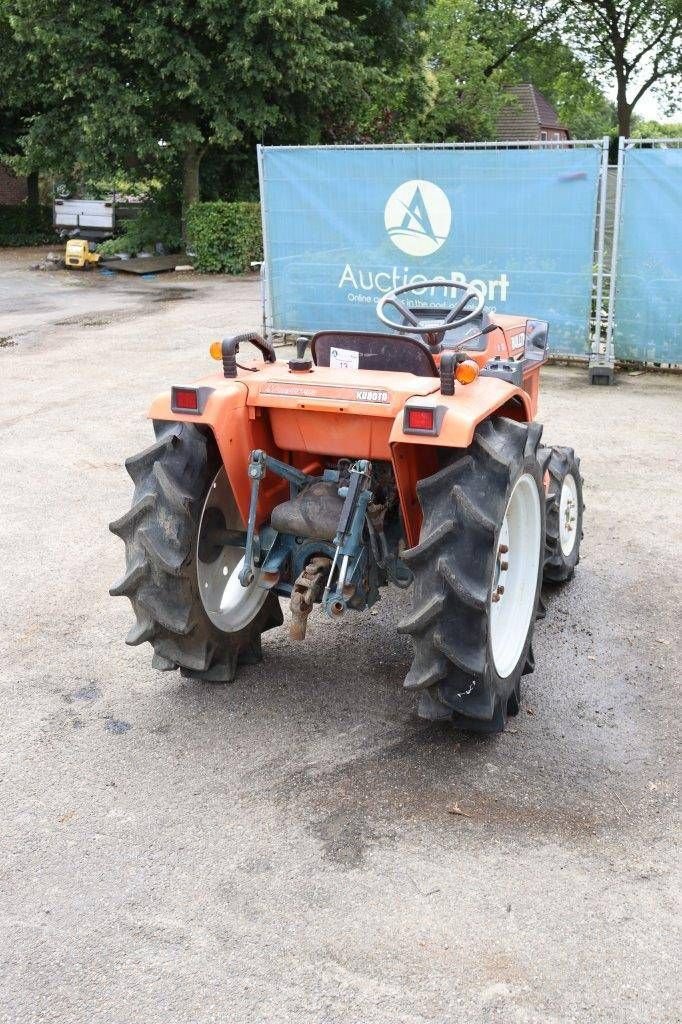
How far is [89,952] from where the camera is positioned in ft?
9.53

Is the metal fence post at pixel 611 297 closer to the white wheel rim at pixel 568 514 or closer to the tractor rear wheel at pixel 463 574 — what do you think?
the white wheel rim at pixel 568 514

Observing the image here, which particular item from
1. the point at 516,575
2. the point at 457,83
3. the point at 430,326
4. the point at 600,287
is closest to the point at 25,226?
the point at 457,83

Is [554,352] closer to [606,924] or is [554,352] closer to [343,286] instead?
[343,286]

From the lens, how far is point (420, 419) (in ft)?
11.6

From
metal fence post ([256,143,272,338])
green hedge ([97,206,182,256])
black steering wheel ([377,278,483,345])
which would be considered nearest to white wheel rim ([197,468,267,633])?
black steering wheel ([377,278,483,345])

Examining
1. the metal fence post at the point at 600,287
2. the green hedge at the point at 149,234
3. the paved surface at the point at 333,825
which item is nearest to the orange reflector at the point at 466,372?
the paved surface at the point at 333,825

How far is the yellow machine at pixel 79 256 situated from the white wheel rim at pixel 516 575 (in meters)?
19.4

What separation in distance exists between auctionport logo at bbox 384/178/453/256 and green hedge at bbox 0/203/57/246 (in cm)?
1970

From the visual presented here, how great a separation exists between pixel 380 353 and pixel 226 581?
1188 mm

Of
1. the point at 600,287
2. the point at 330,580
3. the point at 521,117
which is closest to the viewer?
the point at 330,580

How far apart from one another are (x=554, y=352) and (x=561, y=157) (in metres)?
1.93

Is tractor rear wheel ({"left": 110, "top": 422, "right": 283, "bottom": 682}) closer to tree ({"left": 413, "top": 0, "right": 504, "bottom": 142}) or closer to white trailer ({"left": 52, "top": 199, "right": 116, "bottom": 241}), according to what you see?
white trailer ({"left": 52, "top": 199, "right": 116, "bottom": 241})

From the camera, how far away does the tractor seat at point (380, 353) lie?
414 centimetres

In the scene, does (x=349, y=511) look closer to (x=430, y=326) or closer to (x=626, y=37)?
(x=430, y=326)
